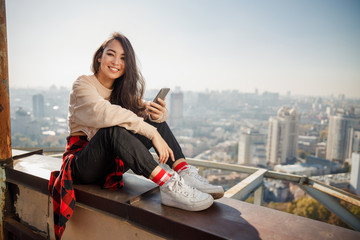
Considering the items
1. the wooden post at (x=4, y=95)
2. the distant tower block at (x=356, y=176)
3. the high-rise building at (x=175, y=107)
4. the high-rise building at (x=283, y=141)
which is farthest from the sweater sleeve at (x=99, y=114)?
the high-rise building at (x=283, y=141)

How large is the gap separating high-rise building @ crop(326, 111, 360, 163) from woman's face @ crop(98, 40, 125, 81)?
78.4ft

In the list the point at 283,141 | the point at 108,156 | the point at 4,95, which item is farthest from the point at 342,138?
the point at 4,95

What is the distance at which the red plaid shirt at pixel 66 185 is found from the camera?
1374mm

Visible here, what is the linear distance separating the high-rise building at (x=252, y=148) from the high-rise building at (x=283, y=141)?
1.04 m

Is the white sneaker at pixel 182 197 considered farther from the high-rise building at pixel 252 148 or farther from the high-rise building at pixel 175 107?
the high-rise building at pixel 252 148

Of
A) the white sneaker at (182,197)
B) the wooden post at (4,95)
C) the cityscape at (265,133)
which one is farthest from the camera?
the cityscape at (265,133)

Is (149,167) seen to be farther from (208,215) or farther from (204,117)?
(204,117)

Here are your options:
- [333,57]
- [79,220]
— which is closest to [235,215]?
[79,220]

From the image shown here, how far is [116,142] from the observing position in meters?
1.25

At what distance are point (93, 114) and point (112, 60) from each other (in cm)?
55

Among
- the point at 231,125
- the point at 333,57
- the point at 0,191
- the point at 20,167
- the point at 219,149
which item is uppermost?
the point at 333,57

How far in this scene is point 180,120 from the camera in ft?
77.4

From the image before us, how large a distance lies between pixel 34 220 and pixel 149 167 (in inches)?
49.0

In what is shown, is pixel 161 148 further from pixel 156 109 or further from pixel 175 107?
pixel 175 107
